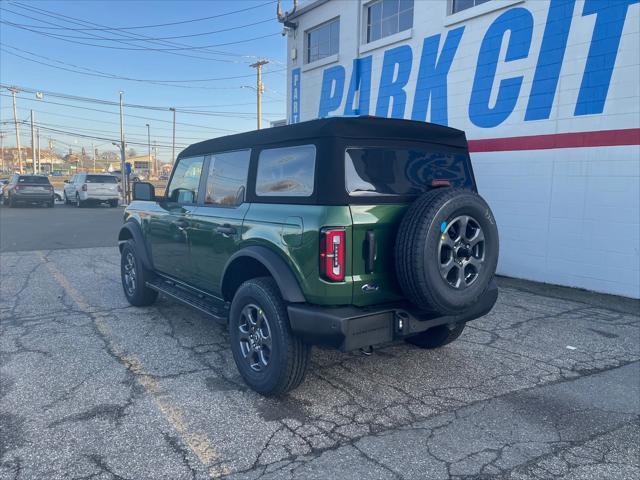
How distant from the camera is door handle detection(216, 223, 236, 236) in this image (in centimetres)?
385

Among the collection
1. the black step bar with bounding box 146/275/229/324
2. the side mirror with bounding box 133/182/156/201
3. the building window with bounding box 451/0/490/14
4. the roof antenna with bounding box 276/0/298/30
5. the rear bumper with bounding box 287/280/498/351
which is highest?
the roof antenna with bounding box 276/0/298/30

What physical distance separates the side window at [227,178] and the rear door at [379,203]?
114cm

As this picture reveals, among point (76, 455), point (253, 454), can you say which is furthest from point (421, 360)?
point (76, 455)

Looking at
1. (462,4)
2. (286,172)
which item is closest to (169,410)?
(286,172)

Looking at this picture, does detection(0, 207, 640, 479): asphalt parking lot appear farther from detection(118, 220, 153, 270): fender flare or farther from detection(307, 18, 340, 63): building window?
detection(307, 18, 340, 63): building window

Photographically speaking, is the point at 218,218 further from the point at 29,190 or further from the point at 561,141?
the point at 29,190

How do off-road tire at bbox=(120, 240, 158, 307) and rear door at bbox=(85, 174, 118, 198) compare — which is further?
rear door at bbox=(85, 174, 118, 198)

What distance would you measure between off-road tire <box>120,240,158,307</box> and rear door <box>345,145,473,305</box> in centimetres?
337

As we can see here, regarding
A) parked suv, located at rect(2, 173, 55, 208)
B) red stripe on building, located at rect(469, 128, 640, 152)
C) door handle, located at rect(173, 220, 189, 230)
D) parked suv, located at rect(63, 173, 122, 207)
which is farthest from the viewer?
parked suv, located at rect(63, 173, 122, 207)

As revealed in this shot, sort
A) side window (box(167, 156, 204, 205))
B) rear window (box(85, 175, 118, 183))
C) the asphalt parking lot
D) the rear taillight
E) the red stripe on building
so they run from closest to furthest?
the asphalt parking lot < the rear taillight < side window (box(167, 156, 204, 205)) < the red stripe on building < rear window (box(85, 175, 118, 183))

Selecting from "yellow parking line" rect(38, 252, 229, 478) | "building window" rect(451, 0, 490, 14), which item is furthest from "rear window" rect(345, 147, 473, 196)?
"building window" rect(451, 0, 490, 14)

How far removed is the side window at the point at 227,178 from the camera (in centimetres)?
398

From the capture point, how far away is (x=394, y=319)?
10.5ft

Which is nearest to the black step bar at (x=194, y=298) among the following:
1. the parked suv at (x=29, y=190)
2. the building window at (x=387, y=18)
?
the building window at (x=387, y=18)
